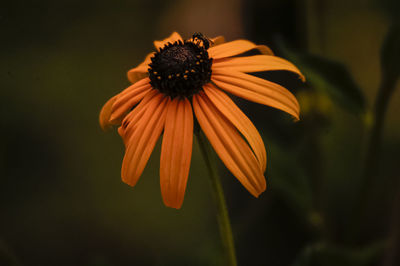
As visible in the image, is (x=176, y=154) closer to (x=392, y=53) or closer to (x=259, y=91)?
(x=259, y=91)

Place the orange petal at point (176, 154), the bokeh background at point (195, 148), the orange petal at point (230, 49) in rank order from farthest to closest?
the bokeh background at point (195, 148) → the orange petal at point (230, 49) → the orange petal at point (176, 154)

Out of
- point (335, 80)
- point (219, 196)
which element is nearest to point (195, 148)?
point (335, 80)

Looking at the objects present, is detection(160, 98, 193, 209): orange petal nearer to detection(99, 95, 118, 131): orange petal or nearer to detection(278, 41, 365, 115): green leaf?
detection(99, 95, 118, 131): orange petal

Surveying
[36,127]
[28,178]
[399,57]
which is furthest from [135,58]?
[399,57]

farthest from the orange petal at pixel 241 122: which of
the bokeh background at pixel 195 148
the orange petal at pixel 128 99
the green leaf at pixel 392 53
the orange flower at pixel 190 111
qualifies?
the green leaf at pixel 392 53

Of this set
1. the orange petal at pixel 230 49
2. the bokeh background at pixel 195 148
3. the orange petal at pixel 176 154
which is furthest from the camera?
the bokeh background at pixel 195 148

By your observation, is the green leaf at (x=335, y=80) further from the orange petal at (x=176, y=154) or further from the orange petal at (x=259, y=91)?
the orange petal at (x=176, y=154)
